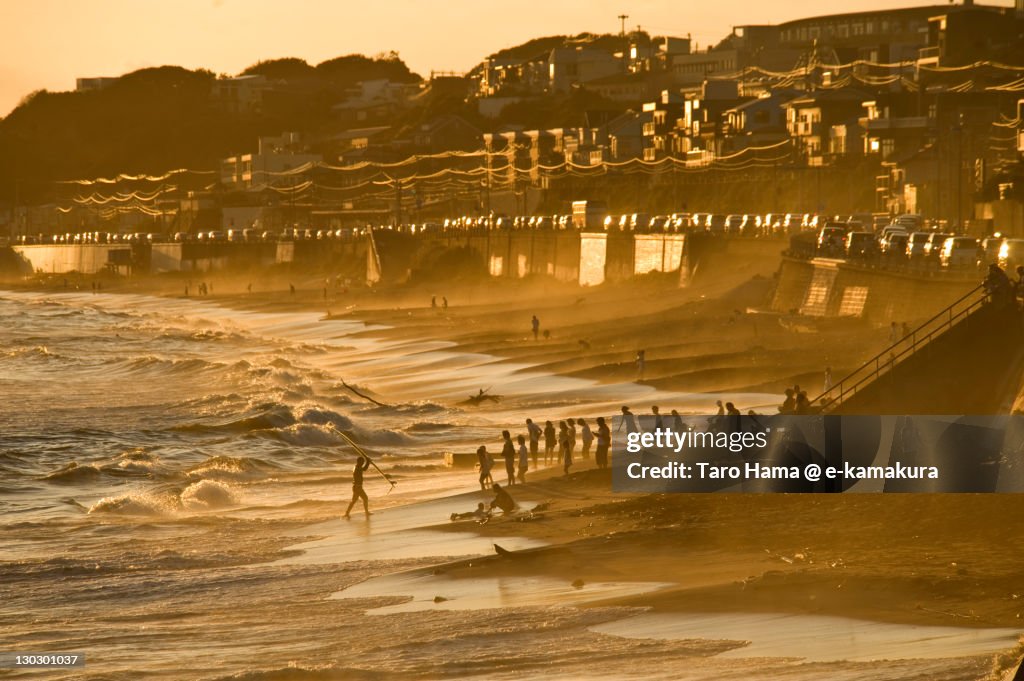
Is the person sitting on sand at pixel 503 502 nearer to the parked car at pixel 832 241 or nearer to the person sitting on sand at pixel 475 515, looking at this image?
the person sitting on sand at pixel 475 515

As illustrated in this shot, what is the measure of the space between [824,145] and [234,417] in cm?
6569

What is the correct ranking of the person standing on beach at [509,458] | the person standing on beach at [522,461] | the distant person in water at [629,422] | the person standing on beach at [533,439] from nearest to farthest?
the person standing on beach at [509,458]
the person standing on beach at [522,461]
the distant person in water at [629,422]
the person standing on beach at [533,439]

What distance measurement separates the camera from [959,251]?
1665 inches

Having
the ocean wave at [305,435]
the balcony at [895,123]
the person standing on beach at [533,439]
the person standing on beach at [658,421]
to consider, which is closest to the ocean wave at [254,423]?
the ocean wave at [305,435]

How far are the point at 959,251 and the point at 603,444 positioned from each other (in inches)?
731

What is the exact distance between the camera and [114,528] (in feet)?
89.8

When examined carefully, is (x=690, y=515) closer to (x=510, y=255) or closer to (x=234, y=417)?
(x=234, y=417)

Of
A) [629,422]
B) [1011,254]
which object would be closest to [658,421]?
[629,422]

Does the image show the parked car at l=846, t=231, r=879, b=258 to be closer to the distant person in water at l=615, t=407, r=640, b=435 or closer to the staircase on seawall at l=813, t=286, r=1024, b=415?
the distant person in water at l=615, t=407, r=640, b=435

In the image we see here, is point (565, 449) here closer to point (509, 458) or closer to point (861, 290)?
point (509, 458)

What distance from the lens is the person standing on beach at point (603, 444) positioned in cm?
2742

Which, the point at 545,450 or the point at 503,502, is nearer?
the point at 503,502

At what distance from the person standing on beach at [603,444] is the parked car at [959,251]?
→ 1635 centimetres

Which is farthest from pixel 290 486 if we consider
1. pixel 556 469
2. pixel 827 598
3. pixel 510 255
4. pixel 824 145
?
pixel 824 145
